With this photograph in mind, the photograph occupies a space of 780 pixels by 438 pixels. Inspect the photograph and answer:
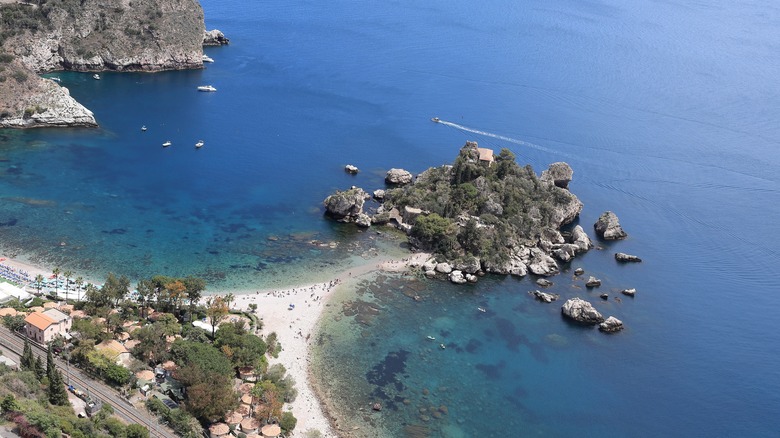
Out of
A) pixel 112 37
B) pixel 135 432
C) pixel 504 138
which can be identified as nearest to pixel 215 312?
pixel 135 432

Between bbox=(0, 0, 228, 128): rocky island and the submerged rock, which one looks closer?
the submerged rock

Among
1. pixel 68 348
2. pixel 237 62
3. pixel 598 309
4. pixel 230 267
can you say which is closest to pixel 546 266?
pixel 598 309

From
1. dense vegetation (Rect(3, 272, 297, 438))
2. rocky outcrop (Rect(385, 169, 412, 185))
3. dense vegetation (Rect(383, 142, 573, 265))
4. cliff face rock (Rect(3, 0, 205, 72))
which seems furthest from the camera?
cliff face rock (Rect(3, 0, 205, 72))

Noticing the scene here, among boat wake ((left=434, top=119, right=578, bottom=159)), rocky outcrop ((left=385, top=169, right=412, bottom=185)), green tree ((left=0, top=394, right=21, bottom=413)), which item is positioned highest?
boat wake ((left=434, top=119, right=578, bottom=159))

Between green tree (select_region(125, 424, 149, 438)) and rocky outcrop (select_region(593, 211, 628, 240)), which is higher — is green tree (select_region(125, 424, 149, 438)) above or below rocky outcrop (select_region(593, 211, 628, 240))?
below

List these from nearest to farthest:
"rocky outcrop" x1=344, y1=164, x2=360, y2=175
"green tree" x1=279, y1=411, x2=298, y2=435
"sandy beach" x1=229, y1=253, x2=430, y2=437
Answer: "green tree" x1=279, y1=411, x2=298, y2=435 → "sandy beach" x1=229, y1=253, x2=430, y2=437 → "rocky outcrop" x1=344, y1=164, x2=360, y2=175

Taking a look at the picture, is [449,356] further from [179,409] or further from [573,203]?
[573,203]

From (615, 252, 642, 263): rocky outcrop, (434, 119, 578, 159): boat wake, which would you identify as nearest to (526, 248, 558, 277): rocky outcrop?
(615, 252, 642, 263): rocky outcrop

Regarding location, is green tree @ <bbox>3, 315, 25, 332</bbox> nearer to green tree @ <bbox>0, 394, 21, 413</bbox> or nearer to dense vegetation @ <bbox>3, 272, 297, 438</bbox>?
dense vegetation @ <bbox>3, 272, 297, 438</bbox>
